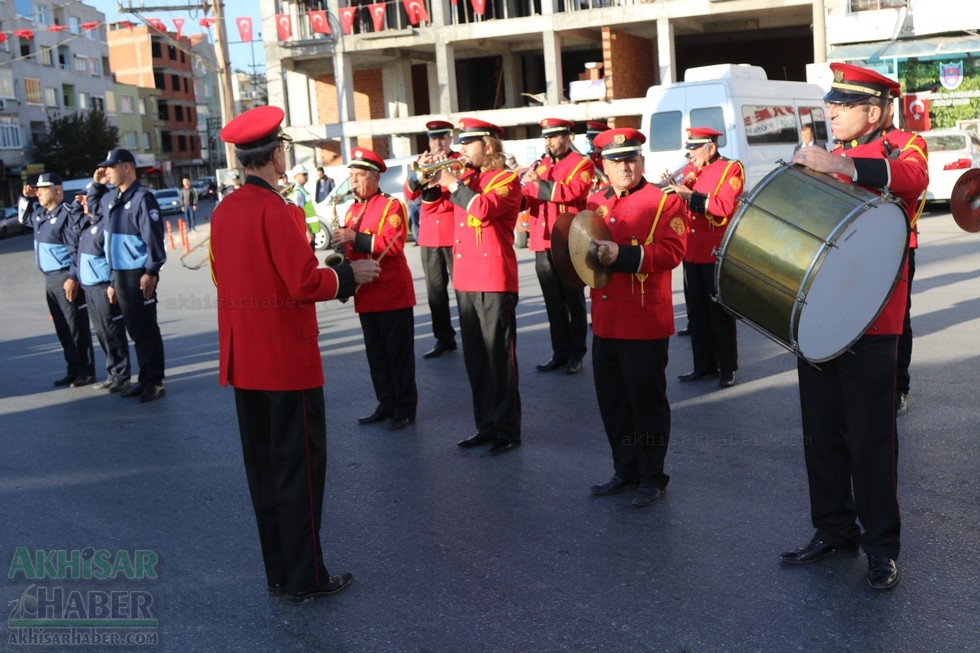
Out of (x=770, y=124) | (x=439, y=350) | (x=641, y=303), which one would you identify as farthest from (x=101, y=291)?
(x=770, y=124)

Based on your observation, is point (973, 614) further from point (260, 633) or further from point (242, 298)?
point (242, 298)

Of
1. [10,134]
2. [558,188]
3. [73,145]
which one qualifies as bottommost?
[558,188]

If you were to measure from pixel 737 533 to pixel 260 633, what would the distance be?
2.24 m

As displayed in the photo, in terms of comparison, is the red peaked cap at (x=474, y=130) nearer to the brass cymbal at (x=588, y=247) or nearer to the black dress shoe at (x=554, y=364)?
the brass cymbal at (x=588, y=247)

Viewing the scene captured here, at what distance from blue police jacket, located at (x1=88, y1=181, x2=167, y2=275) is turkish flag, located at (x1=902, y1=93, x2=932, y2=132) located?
20.8 meters

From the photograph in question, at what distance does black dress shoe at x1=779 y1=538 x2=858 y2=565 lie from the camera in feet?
A: 15.0

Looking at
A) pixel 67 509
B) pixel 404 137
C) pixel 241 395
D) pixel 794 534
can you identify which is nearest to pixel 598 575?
pixel 794 534

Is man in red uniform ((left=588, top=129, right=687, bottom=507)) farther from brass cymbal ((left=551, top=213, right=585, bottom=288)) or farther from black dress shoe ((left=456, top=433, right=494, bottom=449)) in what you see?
black dress shoe ((left=456, top=433, right=494, bottom=449))

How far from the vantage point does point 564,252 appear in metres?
5.41

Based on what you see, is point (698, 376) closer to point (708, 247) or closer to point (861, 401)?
point (708, 247)

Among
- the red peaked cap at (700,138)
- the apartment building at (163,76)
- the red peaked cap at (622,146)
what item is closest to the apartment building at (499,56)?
the red peaked cap at (700,138)

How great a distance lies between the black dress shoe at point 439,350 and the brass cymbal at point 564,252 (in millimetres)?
4649

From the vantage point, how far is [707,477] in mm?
5887

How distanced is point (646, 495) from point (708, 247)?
333 centimetres
